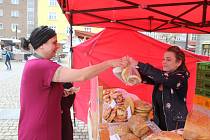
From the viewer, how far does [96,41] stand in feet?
18.4

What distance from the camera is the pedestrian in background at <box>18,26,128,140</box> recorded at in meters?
2.33

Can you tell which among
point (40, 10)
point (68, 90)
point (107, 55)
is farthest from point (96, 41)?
point (40, 10)

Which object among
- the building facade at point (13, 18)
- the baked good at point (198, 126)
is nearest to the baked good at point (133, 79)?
the baked good at point (198, 126)

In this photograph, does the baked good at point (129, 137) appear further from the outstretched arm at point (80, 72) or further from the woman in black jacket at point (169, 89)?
the outstretched arm at point (80, 72)

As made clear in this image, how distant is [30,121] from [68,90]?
3.47ft

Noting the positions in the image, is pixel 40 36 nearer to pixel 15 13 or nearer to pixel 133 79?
pixel 133 79

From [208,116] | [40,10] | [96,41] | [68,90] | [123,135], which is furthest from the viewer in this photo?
A: [40,10]

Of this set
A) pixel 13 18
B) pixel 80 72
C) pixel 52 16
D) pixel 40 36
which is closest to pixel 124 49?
pixel 40 36

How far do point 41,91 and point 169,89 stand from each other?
1.19 meters

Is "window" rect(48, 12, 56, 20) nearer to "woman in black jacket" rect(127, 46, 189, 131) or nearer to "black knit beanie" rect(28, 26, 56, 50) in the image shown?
"woman in black jacket" rect(127, 46, 189, 131)

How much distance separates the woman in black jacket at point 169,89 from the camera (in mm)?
2780

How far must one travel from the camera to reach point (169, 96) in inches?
115

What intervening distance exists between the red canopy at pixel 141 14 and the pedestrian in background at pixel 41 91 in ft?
4.14

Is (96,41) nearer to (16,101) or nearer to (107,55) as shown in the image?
(107,55)
